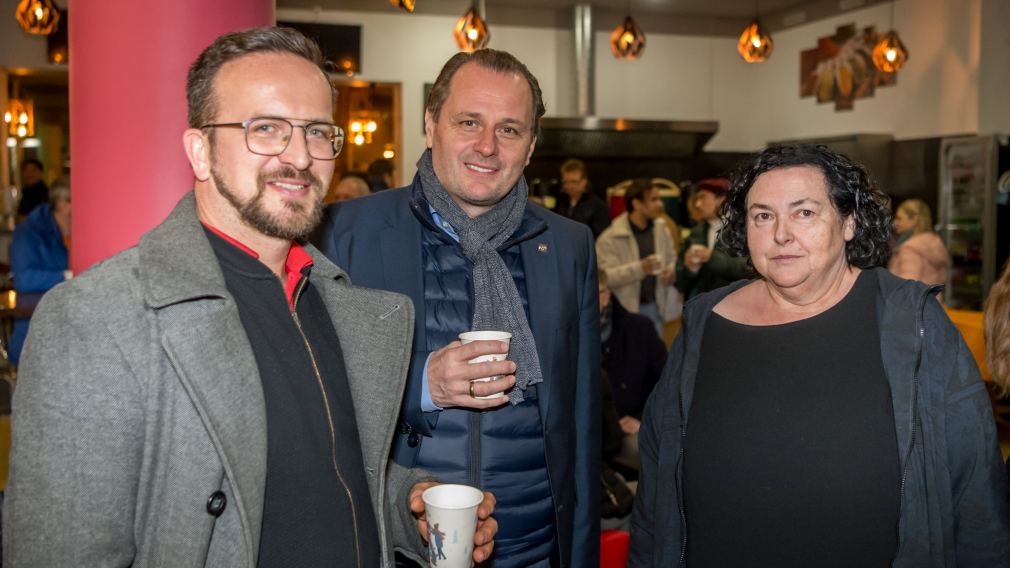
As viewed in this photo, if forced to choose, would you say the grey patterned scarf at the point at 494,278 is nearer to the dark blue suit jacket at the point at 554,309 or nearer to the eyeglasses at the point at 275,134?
the dark blue suit jacket at the point at 554,309

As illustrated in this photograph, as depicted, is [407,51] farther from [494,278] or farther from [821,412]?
[821,412]

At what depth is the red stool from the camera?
3.27m

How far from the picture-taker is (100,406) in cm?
118

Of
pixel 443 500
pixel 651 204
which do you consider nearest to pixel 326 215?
pixel 443 500

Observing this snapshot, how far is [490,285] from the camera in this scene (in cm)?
221

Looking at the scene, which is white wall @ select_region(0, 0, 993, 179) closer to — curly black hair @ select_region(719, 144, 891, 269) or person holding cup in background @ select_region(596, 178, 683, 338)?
person holding cup in background @ select_region(596, 178, 683, 338)

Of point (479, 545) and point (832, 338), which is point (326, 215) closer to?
point (479, 545)

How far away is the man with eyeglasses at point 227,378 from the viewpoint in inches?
46.4

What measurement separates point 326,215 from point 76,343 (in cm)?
118

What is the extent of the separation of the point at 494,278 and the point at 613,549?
1570 mm

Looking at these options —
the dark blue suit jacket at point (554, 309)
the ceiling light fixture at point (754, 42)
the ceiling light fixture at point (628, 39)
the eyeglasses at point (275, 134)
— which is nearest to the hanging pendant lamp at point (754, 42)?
the ceiling light fixture at point (754, 42)

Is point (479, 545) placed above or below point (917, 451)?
below

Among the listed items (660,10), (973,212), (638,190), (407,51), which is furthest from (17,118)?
(973,212)

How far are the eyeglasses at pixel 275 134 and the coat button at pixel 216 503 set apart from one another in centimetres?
56
